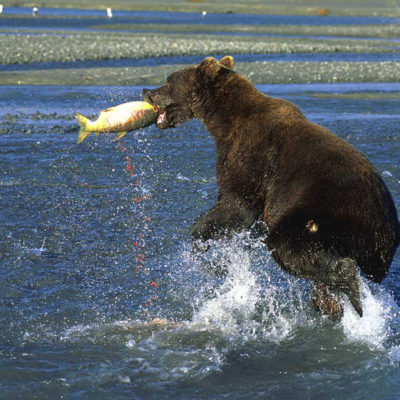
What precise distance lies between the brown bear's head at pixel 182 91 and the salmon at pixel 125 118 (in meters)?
0.07

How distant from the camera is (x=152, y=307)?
5520mm

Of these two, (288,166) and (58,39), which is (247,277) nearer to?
(288,166)

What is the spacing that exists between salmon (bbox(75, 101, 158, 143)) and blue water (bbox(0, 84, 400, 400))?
1.09 metres

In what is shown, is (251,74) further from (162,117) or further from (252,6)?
(252,6)

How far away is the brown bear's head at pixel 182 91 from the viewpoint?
5.70 m

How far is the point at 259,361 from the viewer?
4707 mm

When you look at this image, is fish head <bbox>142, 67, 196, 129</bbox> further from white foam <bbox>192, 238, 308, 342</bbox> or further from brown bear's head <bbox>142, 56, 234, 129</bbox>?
white foam <bbox>192, 238, 308, 342</bbox>

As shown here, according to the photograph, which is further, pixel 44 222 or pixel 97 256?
pixel 44 222

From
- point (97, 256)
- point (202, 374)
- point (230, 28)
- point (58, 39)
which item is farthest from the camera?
point (230, 28)

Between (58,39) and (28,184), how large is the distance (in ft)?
60.3

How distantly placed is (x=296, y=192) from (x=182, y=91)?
5.03ft

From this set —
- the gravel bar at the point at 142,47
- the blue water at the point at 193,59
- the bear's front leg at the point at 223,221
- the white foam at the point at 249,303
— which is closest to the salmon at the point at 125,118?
the bear's front leg at the point at 223,221

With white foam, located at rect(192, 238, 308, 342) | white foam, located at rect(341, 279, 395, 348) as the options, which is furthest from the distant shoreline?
white foam, located at rect(341, 279, 395, 348)

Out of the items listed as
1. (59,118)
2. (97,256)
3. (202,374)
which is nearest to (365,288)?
(202,374)
